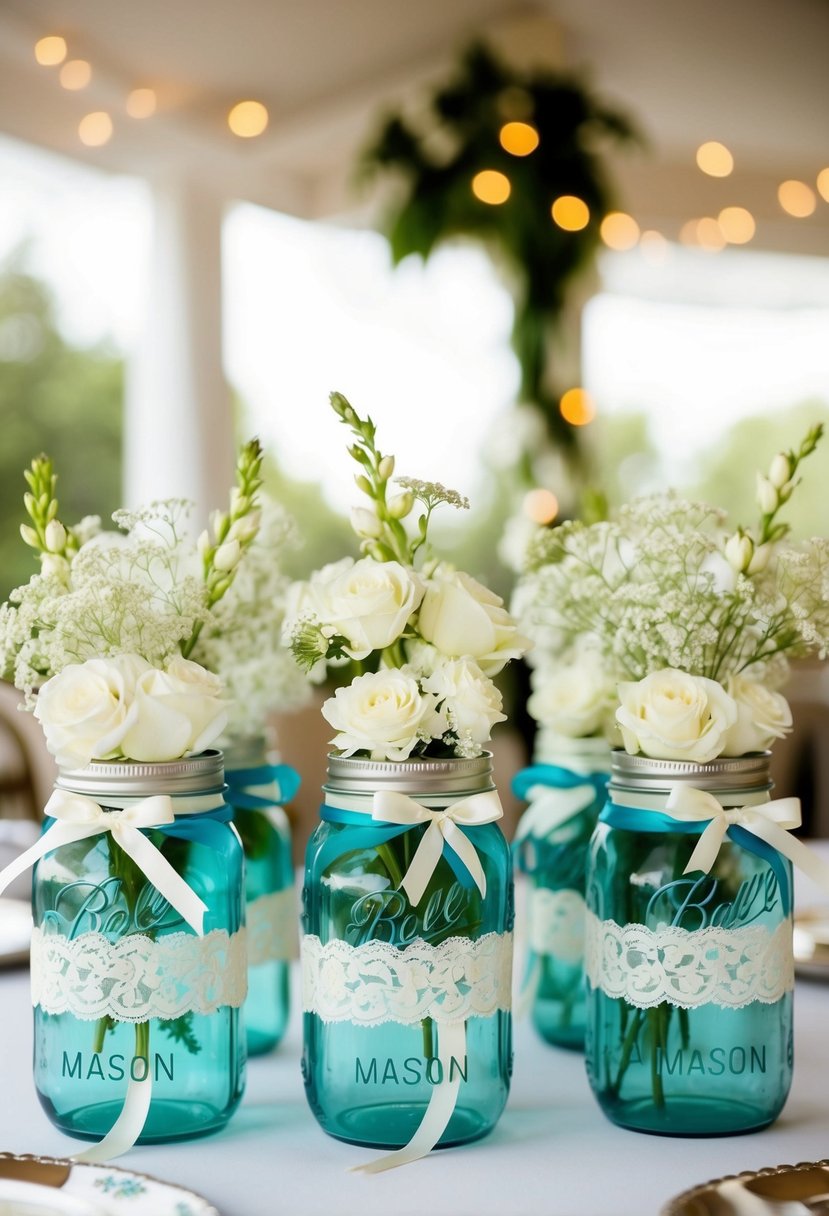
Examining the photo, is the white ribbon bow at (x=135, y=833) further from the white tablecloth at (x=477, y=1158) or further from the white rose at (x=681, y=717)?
the white rose at (x=681, y=717)

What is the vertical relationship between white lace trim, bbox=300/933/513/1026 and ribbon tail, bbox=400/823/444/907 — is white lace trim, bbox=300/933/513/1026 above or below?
below

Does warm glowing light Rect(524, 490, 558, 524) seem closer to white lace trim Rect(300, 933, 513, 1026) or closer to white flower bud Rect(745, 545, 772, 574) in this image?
white flower bud Rect(745, 545, 772, 574)

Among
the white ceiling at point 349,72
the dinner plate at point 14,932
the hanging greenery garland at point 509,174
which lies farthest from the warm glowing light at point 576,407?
the dinner plate at point 14,932

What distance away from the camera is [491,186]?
3797 mm

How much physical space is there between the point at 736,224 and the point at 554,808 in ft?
13.7

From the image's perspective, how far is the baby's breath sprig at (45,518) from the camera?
870 millimetres

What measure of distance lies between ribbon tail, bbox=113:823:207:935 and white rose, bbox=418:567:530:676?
22 cm

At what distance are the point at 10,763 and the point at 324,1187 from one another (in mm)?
1625

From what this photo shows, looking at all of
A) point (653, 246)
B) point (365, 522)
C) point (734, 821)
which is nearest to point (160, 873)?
point (365, 522)

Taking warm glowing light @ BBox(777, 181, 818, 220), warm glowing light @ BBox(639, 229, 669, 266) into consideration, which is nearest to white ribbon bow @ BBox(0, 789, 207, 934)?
warm glowing light @ BBox(639, 229, 669, 266)

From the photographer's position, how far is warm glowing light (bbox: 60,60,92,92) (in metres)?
3.40

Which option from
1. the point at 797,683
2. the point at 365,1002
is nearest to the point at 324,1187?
the point at 365,1002

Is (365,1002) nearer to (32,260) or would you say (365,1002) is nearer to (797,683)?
(797,683)

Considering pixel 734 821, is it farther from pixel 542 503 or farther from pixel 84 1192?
pixel 542 503
